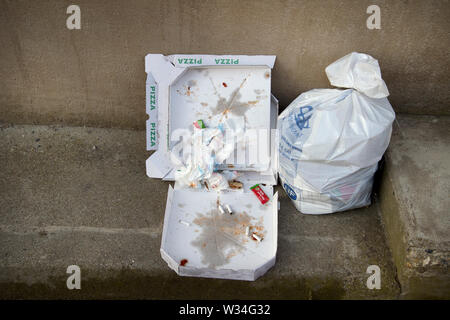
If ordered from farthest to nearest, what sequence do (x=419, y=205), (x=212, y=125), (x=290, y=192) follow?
(x=212, y=125)
(x=290, y=192)
(x=419, y=205)

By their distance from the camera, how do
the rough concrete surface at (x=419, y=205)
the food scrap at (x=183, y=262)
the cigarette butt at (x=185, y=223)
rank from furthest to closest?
the cigarette butt at (x=185, y=223) → the food scrap at (x=183, y=262) → the rough concrete surface at (x=419, y=205)

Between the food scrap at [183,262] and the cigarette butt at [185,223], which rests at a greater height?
the cigarette butt at [185,223]

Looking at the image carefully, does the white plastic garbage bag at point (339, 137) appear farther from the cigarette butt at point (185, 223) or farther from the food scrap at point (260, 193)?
the cigarette butt at point (185, 223)

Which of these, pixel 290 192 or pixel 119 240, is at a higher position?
pixel 290 192

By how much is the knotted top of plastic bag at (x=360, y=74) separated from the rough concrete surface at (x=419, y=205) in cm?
32

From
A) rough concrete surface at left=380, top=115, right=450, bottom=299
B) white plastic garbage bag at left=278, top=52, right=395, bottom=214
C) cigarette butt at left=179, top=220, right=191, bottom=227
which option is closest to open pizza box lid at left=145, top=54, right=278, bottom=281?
cigarette butt at left=179, top=220, right=191, bottom=227

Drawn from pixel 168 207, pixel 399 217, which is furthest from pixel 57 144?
pixel 399 217

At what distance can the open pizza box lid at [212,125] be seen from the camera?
1934mm

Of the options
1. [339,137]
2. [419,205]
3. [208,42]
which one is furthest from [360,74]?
[208,42]

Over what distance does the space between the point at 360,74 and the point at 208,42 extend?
73 centimetres

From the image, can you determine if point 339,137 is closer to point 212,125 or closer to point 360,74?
point 360,74

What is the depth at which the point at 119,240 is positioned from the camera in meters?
1.98

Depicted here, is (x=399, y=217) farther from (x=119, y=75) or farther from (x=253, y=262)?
(x=119, y=75)

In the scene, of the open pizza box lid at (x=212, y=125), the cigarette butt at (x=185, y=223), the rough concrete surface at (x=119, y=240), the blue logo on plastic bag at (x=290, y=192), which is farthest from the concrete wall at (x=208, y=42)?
the cigarette butt at (x=185, y=223)
